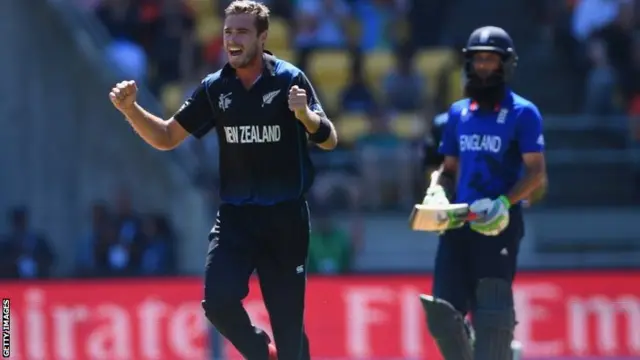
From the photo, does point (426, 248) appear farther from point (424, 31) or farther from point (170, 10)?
point (170, 10)

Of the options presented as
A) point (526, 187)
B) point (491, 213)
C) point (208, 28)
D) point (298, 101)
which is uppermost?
point (208, 28)

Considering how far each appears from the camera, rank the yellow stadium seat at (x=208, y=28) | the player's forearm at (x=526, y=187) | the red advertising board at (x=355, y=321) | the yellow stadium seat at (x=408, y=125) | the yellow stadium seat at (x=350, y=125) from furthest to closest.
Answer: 1. the yellow stadium seat at (x=208, y=28)
2. the yellow stadium seat at (x=350, y=125)
3. the yellow stadium seat at (x=408, y=125)
4. the red advertising board at (x=355, y=321)
5. the player's forearm at (x=526, y=187)

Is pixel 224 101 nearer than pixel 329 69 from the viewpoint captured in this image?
Yes

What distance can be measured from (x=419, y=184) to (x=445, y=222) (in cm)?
661

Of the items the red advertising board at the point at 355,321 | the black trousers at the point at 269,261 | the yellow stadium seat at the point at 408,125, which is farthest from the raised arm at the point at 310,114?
the yellow stadium seat at the point at 408,125

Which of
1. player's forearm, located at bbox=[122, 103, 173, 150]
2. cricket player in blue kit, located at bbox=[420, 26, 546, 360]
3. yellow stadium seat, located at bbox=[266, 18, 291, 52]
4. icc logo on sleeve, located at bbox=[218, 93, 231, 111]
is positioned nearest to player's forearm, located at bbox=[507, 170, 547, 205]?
cricket player in blue kit, located at bbox=[420, 26, 546, 360]

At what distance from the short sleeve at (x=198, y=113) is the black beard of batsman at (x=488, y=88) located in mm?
1479

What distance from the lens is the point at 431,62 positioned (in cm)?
1534

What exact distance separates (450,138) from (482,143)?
0.83 ft

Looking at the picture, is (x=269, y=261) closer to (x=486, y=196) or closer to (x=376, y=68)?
(x=486, y=196)

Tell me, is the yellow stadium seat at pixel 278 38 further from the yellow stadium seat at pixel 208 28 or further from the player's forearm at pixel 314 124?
the player's forearm at pixel 314 124

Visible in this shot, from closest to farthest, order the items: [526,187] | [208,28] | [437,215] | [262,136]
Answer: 1. [262,136]
2. [437,215]
3. [526,187]
4. [208,28]

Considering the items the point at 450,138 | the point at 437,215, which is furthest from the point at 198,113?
the point at 450,138

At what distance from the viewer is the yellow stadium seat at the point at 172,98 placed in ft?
49.8
